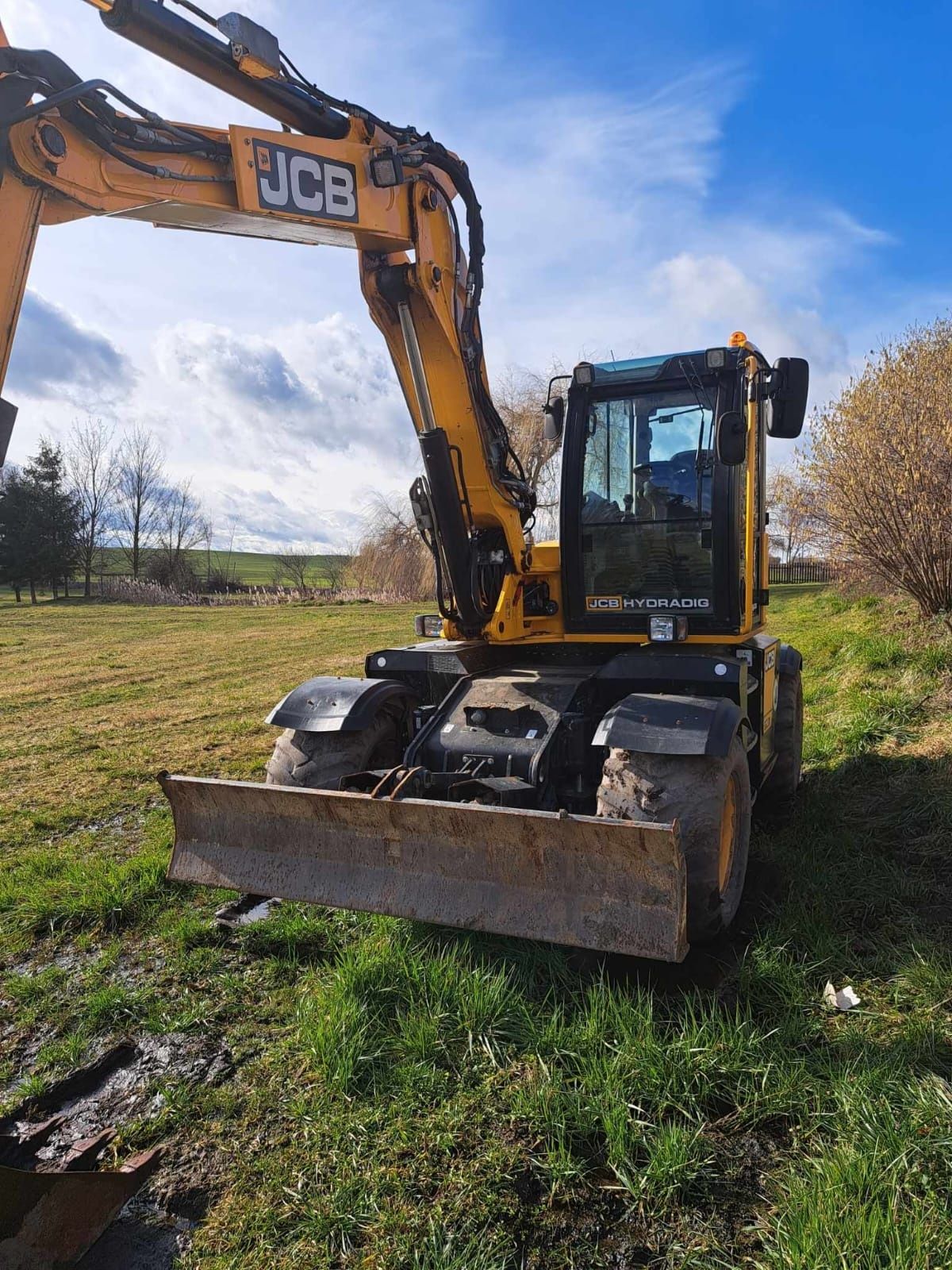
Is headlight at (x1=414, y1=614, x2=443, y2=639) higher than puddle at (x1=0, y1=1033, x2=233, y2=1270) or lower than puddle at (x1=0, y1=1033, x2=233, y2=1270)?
higher

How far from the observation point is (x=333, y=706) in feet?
15.9

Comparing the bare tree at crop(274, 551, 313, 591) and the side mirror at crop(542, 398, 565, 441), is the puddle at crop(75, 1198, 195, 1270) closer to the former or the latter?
the side mirror at crop(542, 398, 565, 441)

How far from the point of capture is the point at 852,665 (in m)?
9.78

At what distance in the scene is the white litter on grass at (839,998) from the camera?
3516 mm

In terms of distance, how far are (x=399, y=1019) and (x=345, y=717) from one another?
1.74 metres

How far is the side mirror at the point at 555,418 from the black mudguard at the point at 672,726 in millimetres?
2082

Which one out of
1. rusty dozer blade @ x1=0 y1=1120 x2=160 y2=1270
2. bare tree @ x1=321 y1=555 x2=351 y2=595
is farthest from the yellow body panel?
bare tree @ x1=321 y1=555 x2=351 y2=595

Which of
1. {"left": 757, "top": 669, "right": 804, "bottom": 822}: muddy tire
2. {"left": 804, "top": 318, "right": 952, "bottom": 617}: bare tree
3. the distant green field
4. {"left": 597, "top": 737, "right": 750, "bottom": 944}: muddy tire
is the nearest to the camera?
{"left": 597, "top": 737, "right": 750, "bottom": 944}: muddy tire

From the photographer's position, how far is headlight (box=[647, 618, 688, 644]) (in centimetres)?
487

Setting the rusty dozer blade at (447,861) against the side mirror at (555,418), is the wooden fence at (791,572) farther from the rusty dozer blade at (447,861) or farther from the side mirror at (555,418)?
the rusty dozer blade at (447,861)

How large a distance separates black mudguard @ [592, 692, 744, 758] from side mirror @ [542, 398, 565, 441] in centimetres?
208

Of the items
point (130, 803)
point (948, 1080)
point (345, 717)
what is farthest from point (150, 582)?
point (948, 1080)

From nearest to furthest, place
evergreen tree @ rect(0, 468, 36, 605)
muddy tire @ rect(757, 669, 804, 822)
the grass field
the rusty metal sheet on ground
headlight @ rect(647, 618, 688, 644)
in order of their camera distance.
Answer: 1. the rusty metal sheet on ground
2. the grass field
3. headlight @ rect(647, 618, 688, 644)
4. muddy tire @ rect(757, 669, 804, 822)
5. evergreen tree @ rect(0, 468, 36, 605)

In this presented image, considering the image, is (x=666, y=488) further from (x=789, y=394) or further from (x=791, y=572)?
(x=791, y=572)
